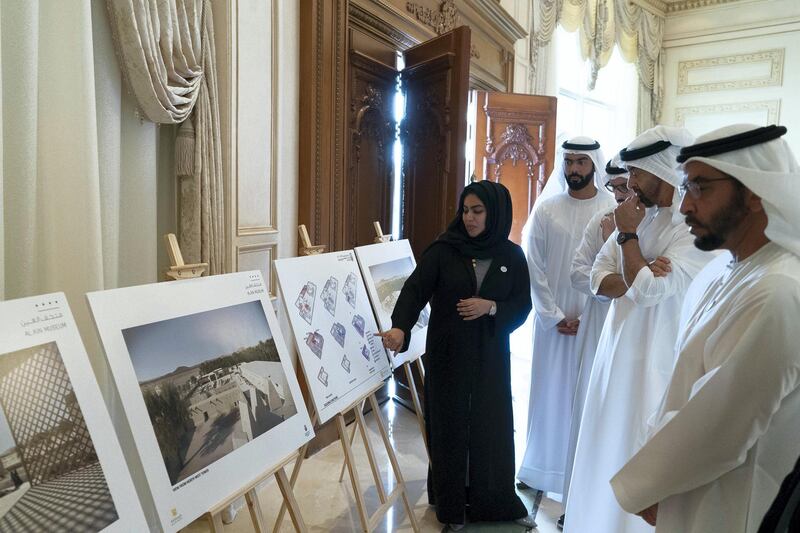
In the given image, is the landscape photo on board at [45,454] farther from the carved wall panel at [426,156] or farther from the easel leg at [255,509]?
the carved wall panel at [426,156]

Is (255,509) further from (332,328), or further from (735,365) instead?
(735,365)

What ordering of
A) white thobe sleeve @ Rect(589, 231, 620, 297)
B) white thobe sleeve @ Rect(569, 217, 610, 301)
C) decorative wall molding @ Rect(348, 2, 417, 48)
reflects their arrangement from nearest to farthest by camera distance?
1. white thobe sleeve @ Rect(589, 231, 620, 297)
2. white thobe sleeve @ Rect(569, 217, 610, 301)
3. decorative wall molding @ Rect(348, 2, 417, 48)

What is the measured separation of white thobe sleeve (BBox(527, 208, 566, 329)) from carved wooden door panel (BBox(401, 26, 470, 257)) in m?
0.80

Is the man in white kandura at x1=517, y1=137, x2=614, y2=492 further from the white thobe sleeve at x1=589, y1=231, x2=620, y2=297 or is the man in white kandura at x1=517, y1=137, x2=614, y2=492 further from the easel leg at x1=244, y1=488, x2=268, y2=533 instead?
the easel leg at x1=244, y1=488, x2=268, y2=533

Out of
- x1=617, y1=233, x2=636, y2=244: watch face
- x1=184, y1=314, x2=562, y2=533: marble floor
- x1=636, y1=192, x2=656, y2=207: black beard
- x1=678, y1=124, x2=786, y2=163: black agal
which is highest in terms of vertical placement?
x1=678, y1=124, x2=786, y2=163: black agal

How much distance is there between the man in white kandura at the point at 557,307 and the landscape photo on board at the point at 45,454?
6.60 feet

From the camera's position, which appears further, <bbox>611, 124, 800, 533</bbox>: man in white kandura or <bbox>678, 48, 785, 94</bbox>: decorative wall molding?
<bbox>678, 48, 785, 94</bbox>: decorative wall molding

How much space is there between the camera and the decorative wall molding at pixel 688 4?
8.28m

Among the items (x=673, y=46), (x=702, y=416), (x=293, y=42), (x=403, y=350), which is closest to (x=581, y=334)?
(x=403, y=350)

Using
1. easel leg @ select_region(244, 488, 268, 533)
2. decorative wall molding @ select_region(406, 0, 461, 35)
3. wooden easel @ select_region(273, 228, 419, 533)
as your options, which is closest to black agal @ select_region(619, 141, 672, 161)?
wooden easel @ select_region(273, 228, 419, 533)

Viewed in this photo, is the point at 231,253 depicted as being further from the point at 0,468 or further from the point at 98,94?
the point at 0,468

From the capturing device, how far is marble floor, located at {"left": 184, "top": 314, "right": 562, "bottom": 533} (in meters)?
2.30

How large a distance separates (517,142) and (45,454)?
4.10m

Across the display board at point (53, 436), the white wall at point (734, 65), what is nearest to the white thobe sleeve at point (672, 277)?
the display board at point (53, 436)
